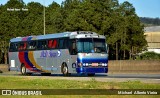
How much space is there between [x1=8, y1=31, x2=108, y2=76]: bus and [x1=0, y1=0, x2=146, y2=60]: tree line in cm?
2764

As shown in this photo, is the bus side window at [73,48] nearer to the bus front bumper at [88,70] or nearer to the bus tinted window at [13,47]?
the bus front bumper at [88,70]

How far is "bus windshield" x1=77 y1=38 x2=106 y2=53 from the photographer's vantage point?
34.6m

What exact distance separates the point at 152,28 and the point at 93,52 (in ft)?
412

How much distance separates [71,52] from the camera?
3516cm

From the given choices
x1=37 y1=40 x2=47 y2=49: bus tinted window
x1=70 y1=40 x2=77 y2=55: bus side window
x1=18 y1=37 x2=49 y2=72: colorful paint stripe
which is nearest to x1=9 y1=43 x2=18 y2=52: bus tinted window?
x1=18 y1=37 x2=49 y2=72: colorful paint stripe

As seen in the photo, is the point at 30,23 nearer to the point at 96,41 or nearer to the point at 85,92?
the point at 96,41

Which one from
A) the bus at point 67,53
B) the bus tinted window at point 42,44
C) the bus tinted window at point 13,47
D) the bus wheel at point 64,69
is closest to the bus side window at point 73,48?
the bus at point 67,53

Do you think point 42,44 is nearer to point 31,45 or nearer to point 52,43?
point 52,43

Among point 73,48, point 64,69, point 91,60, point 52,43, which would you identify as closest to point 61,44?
point 52,43

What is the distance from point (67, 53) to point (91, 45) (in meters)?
2.17

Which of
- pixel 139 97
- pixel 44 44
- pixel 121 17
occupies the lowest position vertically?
pixel 139 97

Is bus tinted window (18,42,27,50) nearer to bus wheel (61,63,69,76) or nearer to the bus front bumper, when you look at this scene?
bus wheel (61,63,69,76)

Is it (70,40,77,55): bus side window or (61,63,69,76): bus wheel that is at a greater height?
(70,40,77,55): bus side window

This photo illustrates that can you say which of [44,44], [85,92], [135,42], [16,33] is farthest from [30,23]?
[85,92]
